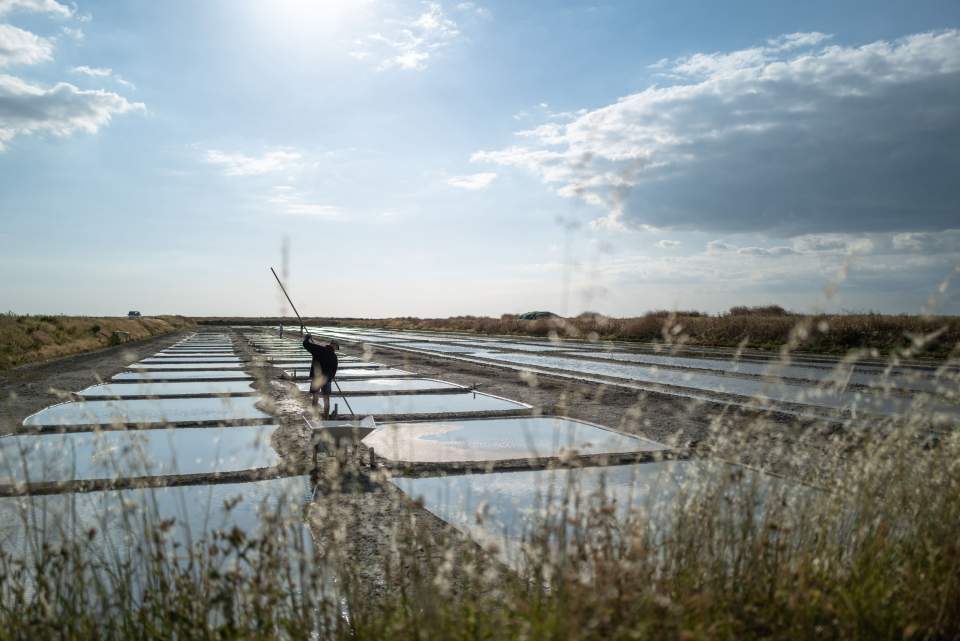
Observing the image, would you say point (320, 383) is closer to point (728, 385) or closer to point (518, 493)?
point (518, 493)

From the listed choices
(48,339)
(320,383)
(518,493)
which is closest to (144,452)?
(320,383)

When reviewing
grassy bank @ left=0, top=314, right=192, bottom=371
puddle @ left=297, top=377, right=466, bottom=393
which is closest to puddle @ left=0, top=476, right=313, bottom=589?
puddle @ left=297, top=377, right=466, bottom=393

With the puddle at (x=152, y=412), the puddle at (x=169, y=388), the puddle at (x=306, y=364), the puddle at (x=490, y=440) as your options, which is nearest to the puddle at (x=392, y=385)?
the puddle at (x=169, y=388)

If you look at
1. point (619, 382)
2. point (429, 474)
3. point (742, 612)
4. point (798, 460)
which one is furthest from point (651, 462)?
point (619, 382)

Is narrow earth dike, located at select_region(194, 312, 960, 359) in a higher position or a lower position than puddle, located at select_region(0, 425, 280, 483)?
higher

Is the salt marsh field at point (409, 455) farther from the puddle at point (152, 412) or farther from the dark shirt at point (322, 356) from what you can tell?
the dark shirt at point (322, 356)

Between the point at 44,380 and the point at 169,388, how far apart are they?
346 cm

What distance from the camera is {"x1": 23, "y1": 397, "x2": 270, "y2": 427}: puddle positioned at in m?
9.20

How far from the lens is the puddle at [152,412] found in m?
9.20

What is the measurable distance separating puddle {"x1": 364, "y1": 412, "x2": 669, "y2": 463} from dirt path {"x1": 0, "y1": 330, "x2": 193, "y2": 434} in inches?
115

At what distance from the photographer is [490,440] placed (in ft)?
26.2

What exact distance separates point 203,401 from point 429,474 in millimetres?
6672

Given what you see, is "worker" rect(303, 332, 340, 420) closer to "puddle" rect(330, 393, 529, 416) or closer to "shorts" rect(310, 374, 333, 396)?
"shorts" rect(310, 374, 333, 396)

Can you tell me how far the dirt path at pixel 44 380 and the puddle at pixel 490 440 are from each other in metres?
2.92
